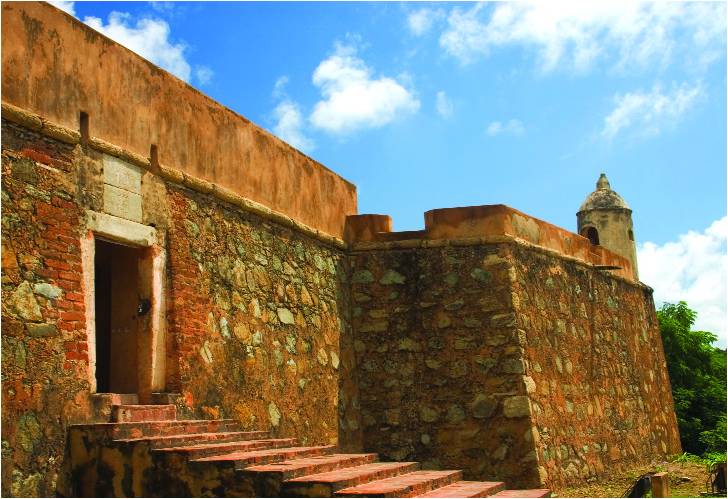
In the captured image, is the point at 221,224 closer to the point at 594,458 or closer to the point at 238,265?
the point at 238,265

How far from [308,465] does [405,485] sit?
669 mm

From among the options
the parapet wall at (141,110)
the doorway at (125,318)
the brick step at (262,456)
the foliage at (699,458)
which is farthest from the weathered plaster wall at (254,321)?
the foliage at (699,458)

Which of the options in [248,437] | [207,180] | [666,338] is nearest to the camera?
[248,437]

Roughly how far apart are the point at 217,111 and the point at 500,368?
421 cm

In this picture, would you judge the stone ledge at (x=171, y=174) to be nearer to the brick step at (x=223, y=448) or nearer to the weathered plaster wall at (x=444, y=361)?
the weathered plaster wall at (x=444, y=361)

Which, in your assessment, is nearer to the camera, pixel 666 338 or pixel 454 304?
pixel 454 304

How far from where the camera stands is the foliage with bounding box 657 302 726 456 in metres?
16.1

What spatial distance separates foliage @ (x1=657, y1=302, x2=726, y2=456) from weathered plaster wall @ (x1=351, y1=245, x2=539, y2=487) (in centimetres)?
741

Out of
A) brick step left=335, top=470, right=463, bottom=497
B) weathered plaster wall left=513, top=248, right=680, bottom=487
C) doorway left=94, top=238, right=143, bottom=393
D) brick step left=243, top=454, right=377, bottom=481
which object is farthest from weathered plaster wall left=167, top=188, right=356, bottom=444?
weathered plaster wall left=513, top=248, right=680, bottom=487

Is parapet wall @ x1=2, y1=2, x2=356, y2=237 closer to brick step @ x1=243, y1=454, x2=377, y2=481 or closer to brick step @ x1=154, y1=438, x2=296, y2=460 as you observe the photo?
brick step @ x1=154, y1=438, x2=296, y2=460

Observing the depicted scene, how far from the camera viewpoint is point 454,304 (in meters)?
Result: 10.0

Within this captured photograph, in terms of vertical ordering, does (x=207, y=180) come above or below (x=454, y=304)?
above

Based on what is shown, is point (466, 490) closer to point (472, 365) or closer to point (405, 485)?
point (405, 485)

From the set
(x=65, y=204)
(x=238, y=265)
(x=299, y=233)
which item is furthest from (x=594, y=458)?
(x=65, y=204)
